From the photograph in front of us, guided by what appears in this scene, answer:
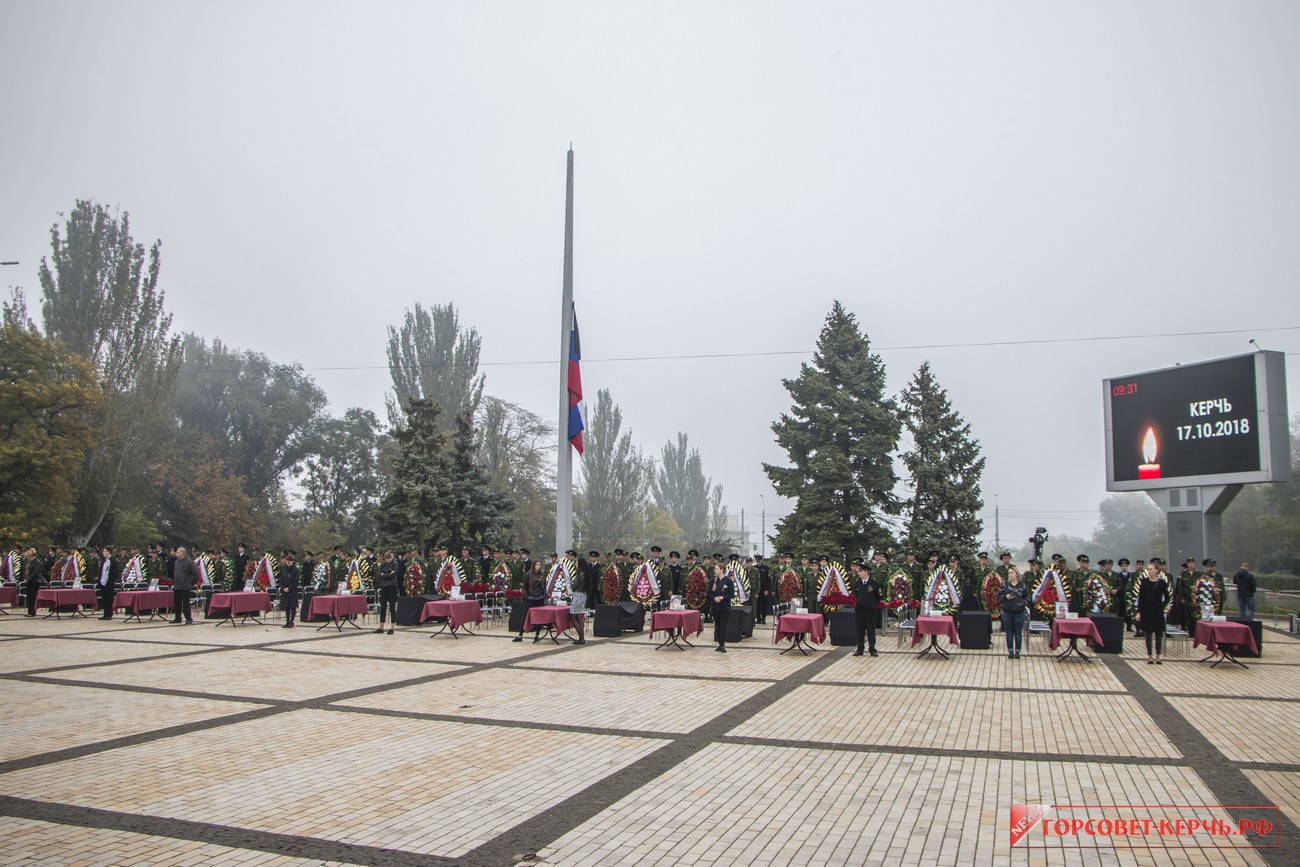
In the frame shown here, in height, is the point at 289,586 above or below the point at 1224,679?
Answer: above

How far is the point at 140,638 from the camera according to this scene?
19656 millimetres

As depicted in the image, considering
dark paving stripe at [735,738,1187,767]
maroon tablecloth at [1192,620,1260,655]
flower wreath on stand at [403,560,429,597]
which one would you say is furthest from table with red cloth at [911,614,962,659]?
flower wreath on stand at [403,560,429,597]

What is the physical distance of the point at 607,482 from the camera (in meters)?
56.1

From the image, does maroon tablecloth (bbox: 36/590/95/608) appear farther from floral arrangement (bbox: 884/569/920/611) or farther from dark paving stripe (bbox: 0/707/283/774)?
floral arrangement (bbox: 884/569/920/611)

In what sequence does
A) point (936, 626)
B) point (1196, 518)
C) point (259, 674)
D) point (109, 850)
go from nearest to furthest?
point (109, 850), point (259, 674), point (936, 626), point (1196, 518)

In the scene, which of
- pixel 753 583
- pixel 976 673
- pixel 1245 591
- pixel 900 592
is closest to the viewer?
pixel 976 673

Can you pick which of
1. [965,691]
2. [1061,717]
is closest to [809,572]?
[965,691]

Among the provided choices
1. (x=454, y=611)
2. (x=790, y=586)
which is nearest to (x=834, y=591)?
(x=790, y=586)

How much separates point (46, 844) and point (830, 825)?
5.67 metres

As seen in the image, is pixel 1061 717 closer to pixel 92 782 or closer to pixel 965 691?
pixel 965 691

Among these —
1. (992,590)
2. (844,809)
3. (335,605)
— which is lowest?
(844,809)

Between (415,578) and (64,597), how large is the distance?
418 inches

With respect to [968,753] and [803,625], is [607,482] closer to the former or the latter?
[803,625]

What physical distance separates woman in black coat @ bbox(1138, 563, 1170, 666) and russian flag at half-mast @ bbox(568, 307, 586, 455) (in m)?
13.9
